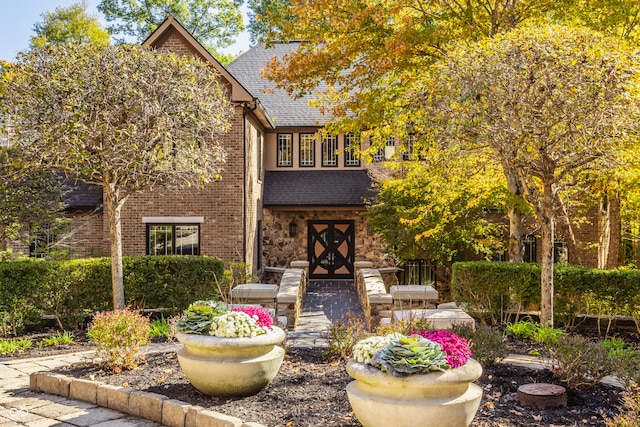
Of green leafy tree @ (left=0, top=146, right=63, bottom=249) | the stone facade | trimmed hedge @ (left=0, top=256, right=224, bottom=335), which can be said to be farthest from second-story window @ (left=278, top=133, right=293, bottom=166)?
trimmed hedge @ (left=0, top=256, right=224, bottom=335)

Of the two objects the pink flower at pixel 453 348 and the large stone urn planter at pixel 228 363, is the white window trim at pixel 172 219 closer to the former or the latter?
the large stone urn planter at pixel 228 363

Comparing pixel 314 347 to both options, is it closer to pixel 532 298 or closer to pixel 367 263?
pixel 532 298

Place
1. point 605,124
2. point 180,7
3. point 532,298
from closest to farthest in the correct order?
point 605,124 < point 532,298 < point 180,7

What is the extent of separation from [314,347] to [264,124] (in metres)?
13.0

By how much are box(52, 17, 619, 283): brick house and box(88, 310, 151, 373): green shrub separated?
9.44 metres

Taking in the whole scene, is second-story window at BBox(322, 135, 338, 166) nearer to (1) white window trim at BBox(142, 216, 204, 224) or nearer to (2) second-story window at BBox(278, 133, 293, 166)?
(2) second-story window at BBox(278, 133, 293, 166)

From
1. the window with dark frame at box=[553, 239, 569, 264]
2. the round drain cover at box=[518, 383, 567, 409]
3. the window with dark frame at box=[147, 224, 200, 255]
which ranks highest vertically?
the window with dark frame at box=[147, 224, 200, 255]

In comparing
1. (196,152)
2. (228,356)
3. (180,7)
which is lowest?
(228,356)

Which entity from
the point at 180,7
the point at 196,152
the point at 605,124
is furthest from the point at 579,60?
the point at 180,7

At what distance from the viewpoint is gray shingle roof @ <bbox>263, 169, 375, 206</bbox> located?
2211 cm

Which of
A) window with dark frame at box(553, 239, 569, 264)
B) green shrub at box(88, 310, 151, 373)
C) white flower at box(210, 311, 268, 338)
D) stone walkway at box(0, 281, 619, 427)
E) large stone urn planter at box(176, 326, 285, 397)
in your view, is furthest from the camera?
window with dark frame at box(553, 239, 569, 264)

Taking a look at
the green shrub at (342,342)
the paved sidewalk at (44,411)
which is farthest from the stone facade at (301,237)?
the paved sidewalk at (44,411)

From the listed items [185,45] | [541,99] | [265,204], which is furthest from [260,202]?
[541,99]

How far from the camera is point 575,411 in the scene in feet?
22.0
